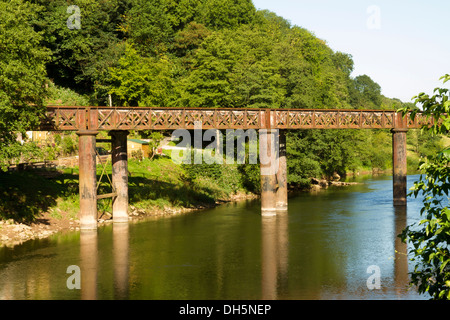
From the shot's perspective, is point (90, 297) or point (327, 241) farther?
point (327, 241)

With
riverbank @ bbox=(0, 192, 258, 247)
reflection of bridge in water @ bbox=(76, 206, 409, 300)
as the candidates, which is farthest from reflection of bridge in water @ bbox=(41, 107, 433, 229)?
reflection of bridge in water @ bbox=(76, 206, 409, 300)

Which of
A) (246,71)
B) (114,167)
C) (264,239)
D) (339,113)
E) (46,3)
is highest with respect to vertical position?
(46,3)

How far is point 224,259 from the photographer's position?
30.8 metres

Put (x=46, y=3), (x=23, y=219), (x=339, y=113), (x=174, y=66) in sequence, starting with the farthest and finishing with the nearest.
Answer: (x=174, y=66), (x=46, y=3), (x=339, y=113), (x=23, y=219)

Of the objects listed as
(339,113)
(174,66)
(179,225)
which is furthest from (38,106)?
(174,66)

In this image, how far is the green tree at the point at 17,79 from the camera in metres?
33.8

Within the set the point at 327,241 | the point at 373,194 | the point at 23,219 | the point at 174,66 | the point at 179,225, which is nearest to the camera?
the point at 327,241

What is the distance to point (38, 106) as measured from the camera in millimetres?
36906

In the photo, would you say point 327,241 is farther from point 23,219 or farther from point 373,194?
point 373,194

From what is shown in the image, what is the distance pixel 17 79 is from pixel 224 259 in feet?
56.7

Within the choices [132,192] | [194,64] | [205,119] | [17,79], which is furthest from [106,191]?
[194,64]

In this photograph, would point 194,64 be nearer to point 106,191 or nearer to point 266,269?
point 106,191
